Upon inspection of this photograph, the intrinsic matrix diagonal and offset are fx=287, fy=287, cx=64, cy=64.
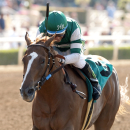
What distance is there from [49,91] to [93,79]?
80 cm

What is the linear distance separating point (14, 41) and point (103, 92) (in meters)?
5.93

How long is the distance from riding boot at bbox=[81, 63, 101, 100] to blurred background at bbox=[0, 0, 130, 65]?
877mm

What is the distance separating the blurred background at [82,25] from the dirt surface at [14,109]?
1.51 meters

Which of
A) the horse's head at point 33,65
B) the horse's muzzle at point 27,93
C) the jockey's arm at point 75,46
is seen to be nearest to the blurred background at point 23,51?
the horse's head at point 33,65

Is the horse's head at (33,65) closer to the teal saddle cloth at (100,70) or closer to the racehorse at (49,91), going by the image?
the racehorse at (49,91)

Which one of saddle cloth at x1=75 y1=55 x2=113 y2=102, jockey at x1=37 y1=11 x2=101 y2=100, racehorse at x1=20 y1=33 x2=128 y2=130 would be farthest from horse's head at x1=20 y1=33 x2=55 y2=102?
saddle cloth at x1=75 y1=55 x2=113 y2=102

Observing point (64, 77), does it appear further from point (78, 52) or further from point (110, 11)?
point (110, 11)

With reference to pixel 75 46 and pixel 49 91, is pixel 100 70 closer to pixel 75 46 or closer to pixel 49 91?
pixel 75 46

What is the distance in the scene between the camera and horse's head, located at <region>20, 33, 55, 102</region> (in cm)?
260

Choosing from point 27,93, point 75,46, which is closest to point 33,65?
point 27,93

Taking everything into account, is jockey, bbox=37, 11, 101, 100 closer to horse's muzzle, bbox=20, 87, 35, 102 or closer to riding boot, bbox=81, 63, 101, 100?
riding boot, bbox=81, 63, 101, 100

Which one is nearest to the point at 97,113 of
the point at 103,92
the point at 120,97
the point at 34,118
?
the point at 103,92

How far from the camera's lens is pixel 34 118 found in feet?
10.6

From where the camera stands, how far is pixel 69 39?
346 cm
